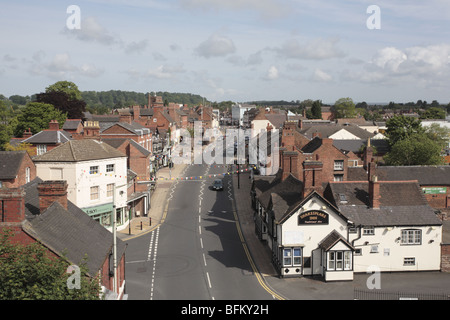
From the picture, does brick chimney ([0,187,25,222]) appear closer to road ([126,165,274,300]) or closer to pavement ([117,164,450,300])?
road ([126,165,274,300])

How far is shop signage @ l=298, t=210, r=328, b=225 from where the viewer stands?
31781 mm

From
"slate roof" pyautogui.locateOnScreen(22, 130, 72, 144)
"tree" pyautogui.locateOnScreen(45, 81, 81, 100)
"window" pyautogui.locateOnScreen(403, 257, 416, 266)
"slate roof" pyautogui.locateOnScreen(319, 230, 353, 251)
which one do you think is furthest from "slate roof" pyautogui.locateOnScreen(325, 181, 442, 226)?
"tree" pyautogui.locateOnScreen(45, 81, 81, 100)

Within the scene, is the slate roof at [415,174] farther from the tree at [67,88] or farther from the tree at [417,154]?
the tree at [67,88]

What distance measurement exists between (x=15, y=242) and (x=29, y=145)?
156 feet

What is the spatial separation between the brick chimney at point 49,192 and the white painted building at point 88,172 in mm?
14473

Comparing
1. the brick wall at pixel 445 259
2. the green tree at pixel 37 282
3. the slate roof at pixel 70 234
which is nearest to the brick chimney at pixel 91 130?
the slate roof at pixel 70 234

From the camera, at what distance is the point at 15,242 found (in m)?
18.4

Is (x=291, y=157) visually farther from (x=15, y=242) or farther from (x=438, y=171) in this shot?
(x=15, y=242)

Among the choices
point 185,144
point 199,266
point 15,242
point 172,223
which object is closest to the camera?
point 15,242

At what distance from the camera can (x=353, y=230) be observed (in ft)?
108

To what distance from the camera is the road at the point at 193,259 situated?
2881 cm

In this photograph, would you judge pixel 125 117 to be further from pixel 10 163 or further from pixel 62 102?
pixel 62 102
